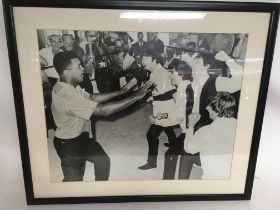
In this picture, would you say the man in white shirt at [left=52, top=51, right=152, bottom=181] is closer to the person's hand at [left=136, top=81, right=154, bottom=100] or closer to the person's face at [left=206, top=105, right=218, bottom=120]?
the person's hand at [left=136, top=81, right=154, bottom=100]

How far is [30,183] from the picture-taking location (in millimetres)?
862

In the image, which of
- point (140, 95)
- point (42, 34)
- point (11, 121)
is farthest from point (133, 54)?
point (11, 121)

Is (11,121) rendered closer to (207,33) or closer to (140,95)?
(140,95)

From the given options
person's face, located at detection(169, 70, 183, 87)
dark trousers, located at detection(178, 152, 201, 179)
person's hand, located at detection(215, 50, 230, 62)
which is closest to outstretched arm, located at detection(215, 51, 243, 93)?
person's hand, located at detection(215, 50, 230, 62)

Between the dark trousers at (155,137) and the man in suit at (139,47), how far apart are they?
200 mm

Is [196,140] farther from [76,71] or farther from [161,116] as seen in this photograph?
[76,71]

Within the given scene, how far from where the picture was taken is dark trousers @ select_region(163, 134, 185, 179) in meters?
0.86

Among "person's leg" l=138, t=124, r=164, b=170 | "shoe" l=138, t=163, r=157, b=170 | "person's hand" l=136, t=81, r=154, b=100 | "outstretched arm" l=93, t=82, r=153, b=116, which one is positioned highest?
"person's hand" l=136, t=81, r=154, b=100

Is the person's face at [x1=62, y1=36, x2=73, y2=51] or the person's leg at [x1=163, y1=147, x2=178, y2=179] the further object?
the person's leg at [x1=163, y1=147, x2=178, y2=179]

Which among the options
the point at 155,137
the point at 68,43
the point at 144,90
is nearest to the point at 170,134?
the point at 155,137

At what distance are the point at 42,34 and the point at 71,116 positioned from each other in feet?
0.72

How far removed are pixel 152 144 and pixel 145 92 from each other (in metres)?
0.15

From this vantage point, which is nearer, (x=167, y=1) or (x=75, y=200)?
(x=167, y=1)

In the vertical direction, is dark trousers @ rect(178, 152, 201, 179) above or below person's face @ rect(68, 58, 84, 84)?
below
